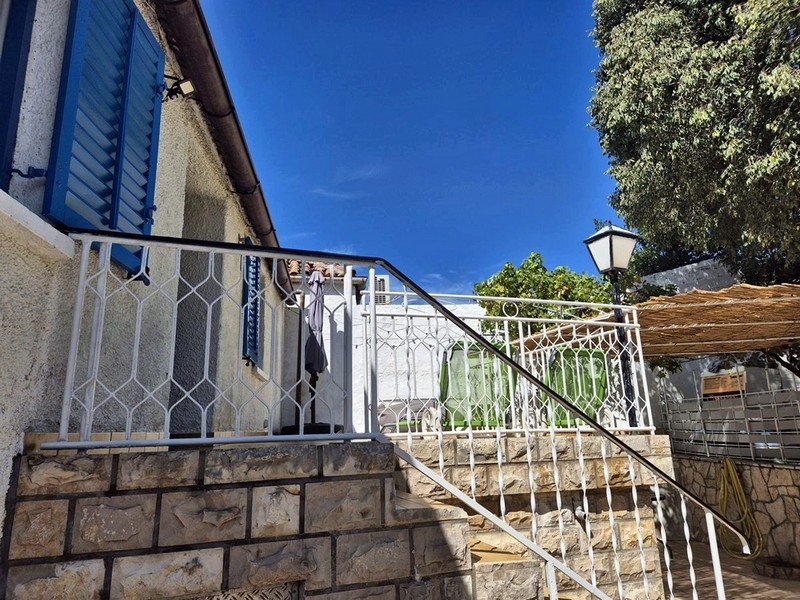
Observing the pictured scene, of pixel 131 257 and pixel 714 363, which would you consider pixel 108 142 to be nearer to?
pixel 131 257

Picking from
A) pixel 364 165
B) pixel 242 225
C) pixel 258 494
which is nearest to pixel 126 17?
pixel 258 494

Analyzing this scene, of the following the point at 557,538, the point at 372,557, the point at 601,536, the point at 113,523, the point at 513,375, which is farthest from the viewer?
the point at 513,375

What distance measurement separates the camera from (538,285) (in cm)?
1191

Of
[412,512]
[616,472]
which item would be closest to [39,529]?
[412,512]

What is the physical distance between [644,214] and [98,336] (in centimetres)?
1073

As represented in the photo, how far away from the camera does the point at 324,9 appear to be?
11.3 m

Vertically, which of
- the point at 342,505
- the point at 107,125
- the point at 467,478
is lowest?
the point at 467,478

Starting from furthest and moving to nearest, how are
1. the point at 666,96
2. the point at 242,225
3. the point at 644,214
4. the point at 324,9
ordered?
the point at 324,9, the point at 644,214, the point at 666,96, the point at 242,225

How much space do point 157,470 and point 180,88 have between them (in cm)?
274

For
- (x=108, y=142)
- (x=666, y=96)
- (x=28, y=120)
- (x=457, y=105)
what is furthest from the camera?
(x=457, y=105)

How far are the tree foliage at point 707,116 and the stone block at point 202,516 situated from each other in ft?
29.1

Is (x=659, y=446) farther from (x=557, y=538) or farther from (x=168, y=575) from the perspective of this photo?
(x=168, y=575)

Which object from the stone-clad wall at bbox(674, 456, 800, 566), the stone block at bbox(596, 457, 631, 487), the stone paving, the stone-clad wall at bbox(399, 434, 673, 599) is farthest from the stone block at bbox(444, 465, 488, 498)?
the stone-clad wall at bbox(674, 456, 800, 566)

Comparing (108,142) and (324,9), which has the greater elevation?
(324,9)
